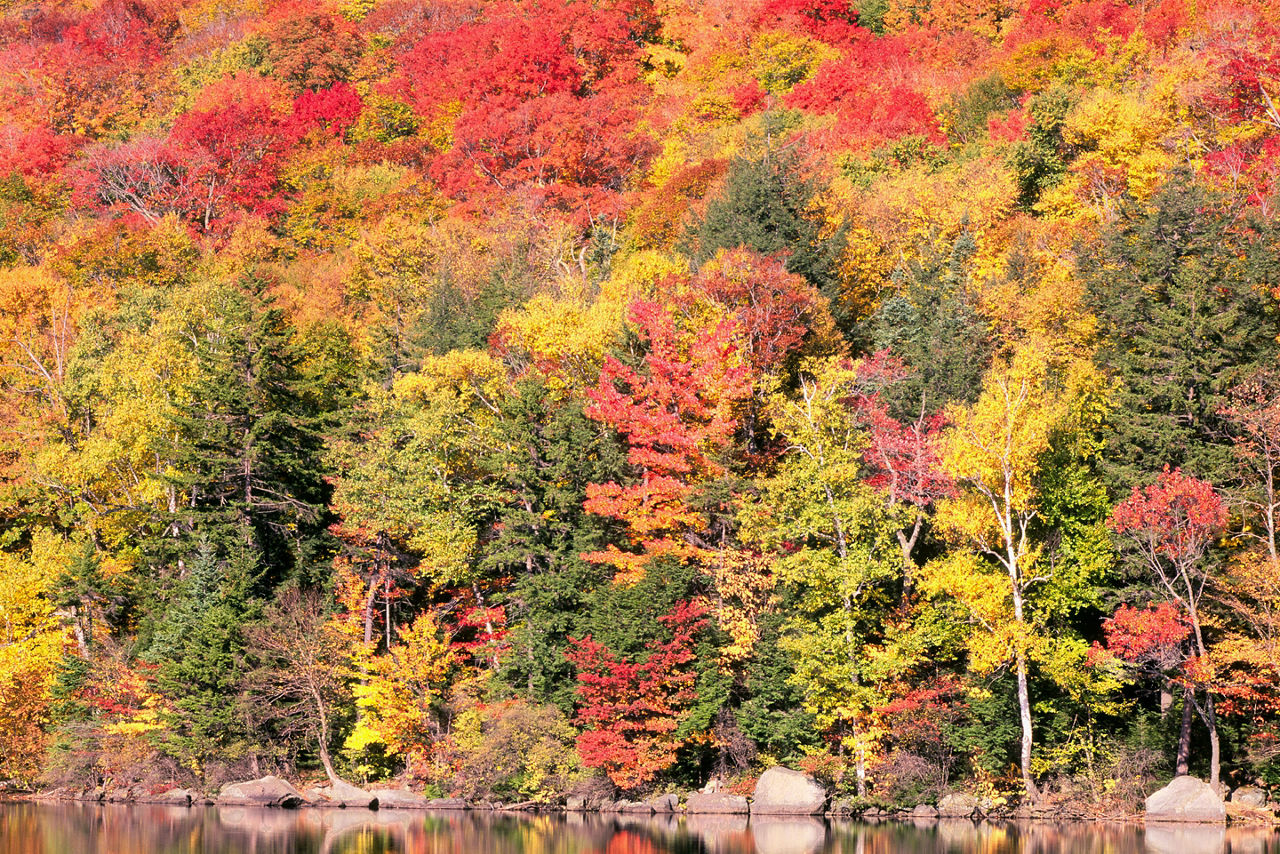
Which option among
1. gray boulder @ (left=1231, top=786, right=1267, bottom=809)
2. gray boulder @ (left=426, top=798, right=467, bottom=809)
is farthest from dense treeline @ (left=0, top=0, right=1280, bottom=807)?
gray boulder @ (left=1231, top=786, right=1267, bottom=809)

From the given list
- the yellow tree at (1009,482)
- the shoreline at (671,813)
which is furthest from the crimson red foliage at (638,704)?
the yellow tree at (1009,482)

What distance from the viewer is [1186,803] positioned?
4091 cm

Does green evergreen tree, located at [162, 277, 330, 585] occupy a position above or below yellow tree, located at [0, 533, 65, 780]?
above

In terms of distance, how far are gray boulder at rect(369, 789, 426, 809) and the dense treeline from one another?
0.67m

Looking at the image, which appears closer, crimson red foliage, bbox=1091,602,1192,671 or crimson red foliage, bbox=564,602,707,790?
crimson red foliage, bbox=1091,602,1192,671

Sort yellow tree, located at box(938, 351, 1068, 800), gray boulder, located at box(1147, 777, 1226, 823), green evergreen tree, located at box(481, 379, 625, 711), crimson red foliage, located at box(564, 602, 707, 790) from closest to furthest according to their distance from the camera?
gray boulder, located at box(1147, 777, 1226, 823), yellow tree, located at box(938, 351, 1068, 800), crimson red foliage, located at box(564, 602, 707, 790), green evergreen tree, located at box(481, 379, 625, 711)

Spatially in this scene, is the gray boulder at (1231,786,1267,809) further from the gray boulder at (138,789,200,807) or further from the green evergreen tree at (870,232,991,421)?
the gray boulder at (138,789,200,807)

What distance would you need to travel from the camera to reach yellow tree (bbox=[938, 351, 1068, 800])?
138 ft

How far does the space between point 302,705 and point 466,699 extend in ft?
19.4

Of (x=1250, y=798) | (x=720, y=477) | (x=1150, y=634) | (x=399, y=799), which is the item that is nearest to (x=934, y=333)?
(x=720, y=477)

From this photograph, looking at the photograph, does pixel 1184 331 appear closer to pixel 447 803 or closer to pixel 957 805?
pixel 957 805

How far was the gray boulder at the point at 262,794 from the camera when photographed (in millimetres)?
48781

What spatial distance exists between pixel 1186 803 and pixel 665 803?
15.3 metres

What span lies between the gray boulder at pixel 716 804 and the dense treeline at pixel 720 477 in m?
1.16
